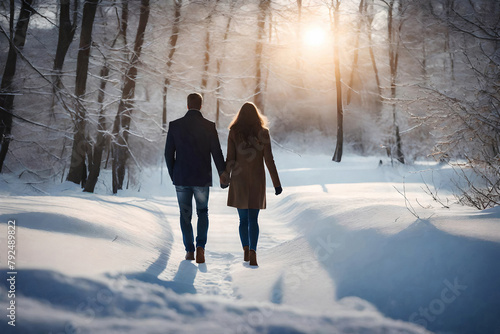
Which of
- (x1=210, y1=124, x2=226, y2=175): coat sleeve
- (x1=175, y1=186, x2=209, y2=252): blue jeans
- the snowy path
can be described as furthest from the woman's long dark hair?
the snowy path

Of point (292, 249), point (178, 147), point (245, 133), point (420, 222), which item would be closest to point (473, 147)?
point (420, 222)

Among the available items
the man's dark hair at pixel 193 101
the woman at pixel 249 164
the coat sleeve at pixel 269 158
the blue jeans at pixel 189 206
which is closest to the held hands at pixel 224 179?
the woman at pixel 249 164

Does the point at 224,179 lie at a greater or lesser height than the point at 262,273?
greater

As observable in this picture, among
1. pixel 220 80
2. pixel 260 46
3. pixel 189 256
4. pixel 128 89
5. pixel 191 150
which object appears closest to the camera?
pixel 191 150

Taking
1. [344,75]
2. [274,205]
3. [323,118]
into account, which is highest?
[344,75]

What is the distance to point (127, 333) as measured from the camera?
7.29 feet

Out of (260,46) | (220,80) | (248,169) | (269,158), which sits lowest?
(248,169)

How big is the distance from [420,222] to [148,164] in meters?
17.7

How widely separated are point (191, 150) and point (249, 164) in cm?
80

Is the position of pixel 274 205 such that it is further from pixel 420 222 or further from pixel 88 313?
pixel 88 313

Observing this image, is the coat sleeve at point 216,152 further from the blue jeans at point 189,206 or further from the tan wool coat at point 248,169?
the blue jeans at point 189,206

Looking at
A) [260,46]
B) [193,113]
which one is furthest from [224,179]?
[260,46]

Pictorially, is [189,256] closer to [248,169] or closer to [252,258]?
[252,258]

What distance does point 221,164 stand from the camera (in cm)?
468
